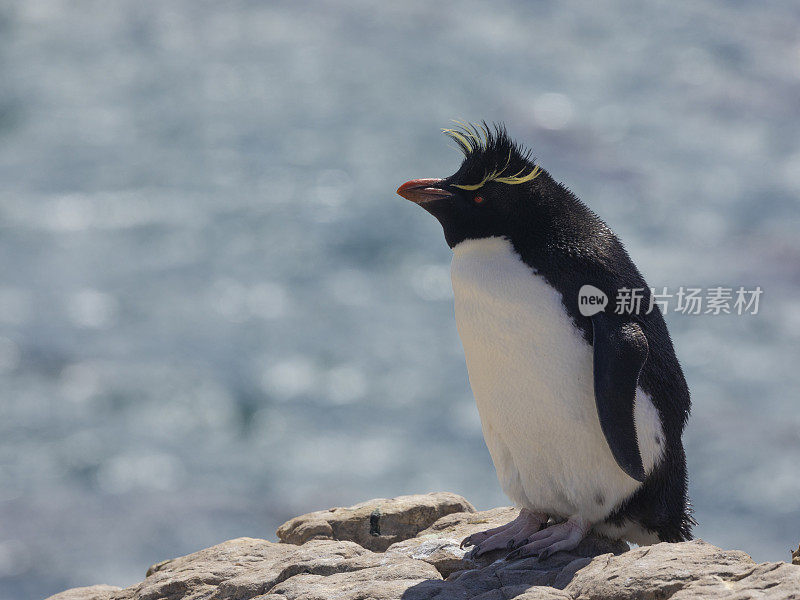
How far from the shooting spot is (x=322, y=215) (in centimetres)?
1227

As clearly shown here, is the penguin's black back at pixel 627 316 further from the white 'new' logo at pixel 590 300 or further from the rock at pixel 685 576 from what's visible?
the rock at pixel 685 576

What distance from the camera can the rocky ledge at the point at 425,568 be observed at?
2254 millimetres

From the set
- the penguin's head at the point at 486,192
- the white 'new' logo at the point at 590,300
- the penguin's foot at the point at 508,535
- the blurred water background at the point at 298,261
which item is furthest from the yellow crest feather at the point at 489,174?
the blurred water background at the point at 298,261

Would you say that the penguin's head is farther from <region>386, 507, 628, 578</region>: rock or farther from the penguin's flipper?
<region>386, 507, 628, 578</region>: rock

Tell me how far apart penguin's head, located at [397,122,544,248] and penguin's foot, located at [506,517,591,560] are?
0.81m

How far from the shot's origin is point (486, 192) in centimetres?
288

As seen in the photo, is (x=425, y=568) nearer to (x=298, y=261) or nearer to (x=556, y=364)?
(x=556, y=364)

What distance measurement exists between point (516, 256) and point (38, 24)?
14.3 meters

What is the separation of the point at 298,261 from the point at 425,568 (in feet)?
30.2

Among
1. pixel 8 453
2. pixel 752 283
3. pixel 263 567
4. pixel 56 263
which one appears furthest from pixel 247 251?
pixel 263 567

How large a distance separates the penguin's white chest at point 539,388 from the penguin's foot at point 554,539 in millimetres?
36

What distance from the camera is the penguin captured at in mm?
2744

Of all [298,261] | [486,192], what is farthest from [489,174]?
[298,261]

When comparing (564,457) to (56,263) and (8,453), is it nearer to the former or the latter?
(8,453)
